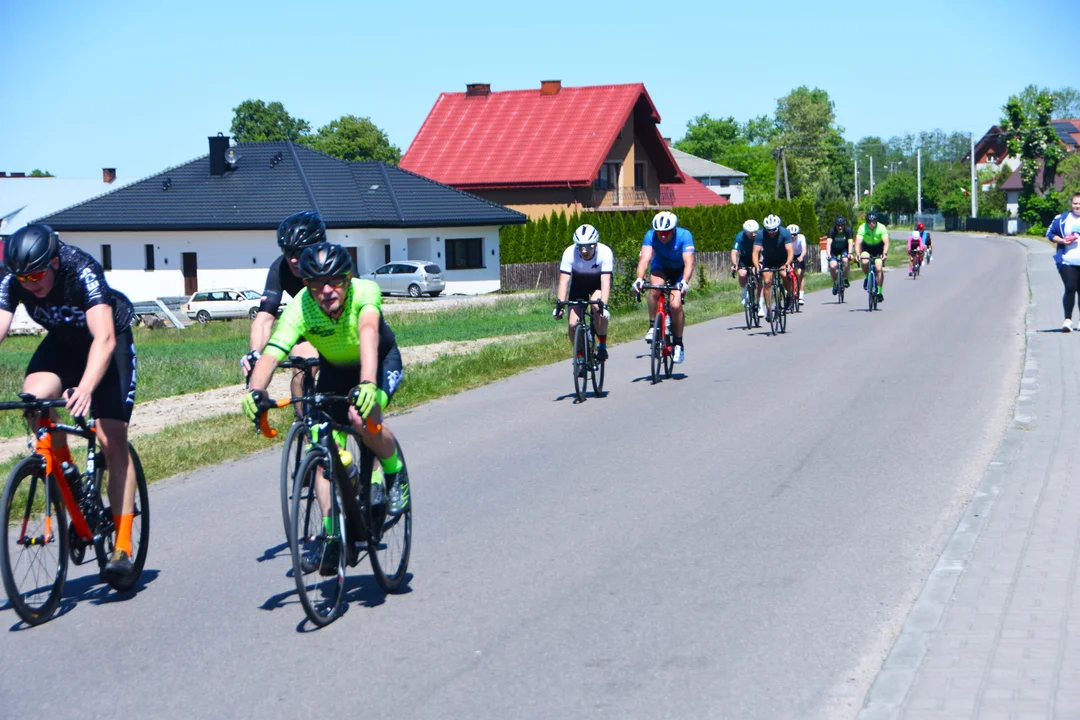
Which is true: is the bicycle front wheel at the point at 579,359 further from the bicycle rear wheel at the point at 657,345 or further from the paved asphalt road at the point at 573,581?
the bicycle rear wheel at the point at 657,345

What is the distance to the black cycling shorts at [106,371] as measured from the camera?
6.28 metres

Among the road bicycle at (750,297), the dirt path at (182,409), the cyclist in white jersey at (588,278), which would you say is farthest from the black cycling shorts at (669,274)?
the road bicycle at (750,297)

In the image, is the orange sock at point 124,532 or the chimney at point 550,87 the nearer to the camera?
the orange sock at point 124,532

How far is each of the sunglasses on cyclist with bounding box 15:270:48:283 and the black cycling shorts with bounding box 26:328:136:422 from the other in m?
0.44

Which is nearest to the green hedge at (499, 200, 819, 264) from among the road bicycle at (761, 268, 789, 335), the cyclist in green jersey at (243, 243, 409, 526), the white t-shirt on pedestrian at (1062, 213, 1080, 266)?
the road bicycle at (761, 268, 789, 335)

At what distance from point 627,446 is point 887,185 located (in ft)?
478

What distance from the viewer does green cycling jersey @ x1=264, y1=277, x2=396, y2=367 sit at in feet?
19.7

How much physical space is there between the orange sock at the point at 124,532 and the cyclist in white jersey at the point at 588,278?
7.51m

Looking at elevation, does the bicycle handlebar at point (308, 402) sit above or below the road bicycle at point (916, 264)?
above

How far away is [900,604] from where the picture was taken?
603 centimetres

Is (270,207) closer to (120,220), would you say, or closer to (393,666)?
(120,220)

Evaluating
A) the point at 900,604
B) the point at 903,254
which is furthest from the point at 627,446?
the point at 903,254

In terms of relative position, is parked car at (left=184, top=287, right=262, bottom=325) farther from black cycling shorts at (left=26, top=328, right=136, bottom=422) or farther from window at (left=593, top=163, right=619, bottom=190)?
black cycling shorts at (left=26, top=328, right=136, bottom=422)

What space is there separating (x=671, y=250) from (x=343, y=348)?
943cm
